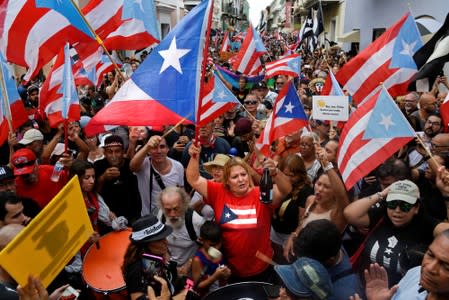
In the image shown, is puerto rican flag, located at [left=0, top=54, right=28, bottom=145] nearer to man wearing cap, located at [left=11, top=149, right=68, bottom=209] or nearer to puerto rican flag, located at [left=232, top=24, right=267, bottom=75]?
man wearing cap, located at [left=11, top=149, right=68, bottom=209]

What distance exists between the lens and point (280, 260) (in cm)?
362

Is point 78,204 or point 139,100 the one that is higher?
point 139,100

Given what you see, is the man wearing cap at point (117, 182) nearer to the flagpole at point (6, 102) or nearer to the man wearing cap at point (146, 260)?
the flagpole at point (6, 102)

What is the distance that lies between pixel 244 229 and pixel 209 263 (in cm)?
38

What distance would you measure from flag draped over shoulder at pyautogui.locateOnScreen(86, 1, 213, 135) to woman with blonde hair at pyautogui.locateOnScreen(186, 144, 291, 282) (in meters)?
0.43

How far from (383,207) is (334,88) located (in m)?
2.63

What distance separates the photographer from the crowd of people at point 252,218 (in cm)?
232

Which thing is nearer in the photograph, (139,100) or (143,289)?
(143,289)

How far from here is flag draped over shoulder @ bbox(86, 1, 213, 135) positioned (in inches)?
145

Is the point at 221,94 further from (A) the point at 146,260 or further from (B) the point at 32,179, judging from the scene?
(A) the point at 146,260

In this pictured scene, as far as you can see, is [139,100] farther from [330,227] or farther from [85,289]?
[330,227]

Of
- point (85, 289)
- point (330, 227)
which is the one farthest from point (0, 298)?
point (330, 227)

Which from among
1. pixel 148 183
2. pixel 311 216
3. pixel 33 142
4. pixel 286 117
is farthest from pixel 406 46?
pixel 33 142

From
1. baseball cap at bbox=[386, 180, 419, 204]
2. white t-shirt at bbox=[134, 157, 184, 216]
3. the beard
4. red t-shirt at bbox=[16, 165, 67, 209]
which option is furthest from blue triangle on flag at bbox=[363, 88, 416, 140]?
red t-shirt at bbox=[16, 165, 67, 209]
